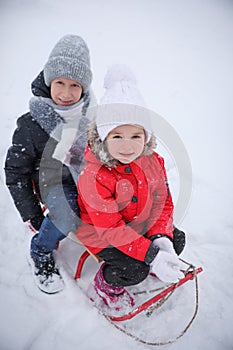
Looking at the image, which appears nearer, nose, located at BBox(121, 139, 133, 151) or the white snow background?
nose, located at BBox(121, 139, 133, 151)

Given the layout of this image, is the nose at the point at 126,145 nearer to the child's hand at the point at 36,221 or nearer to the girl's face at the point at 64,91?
the girl's face at the point at 64,91

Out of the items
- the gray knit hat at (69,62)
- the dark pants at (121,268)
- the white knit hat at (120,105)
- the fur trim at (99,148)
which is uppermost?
the gray knit hat at (69,62)

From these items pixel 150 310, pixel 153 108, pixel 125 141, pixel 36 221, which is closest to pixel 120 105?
pixel 125 141

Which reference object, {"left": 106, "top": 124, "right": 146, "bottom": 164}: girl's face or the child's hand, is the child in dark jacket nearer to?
the child's hand

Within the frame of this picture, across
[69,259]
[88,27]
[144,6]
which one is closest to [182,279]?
[69,259]

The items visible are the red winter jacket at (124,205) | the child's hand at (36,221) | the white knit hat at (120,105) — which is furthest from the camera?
the child's hand at (36,221)

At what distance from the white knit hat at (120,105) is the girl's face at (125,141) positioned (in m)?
0.02

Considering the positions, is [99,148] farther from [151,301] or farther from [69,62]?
[151,301]

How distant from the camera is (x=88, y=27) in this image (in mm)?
3975

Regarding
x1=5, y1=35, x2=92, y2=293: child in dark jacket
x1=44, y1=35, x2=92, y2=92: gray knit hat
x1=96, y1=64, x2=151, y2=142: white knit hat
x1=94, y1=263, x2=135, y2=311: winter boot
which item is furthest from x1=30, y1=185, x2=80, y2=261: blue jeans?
x1=44, y1=35, x2=92, y2=92: gray knit hat

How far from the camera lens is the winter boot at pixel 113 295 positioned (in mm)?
1250

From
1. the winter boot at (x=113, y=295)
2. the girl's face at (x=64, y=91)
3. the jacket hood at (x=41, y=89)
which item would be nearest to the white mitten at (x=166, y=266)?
the winter boot at (x=113, y=295)

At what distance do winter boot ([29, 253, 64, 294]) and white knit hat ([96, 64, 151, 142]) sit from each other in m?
0.67

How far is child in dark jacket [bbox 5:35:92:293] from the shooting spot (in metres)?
1.21
